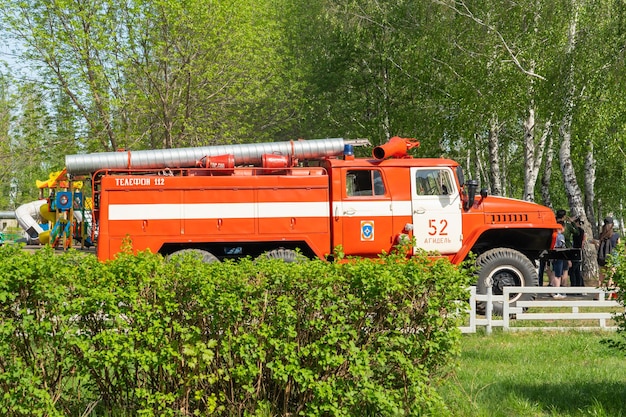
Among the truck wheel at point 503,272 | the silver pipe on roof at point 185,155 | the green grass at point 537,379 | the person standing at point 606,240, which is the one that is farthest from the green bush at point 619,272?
the person standing at point 606,240

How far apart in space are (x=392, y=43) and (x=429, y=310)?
1070 inches

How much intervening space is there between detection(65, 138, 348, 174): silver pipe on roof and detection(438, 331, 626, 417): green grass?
192 inches

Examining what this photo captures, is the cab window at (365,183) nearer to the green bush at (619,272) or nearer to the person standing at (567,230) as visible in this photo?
the person standing at (567,230)

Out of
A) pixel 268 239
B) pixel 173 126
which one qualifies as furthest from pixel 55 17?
pixel 268 239

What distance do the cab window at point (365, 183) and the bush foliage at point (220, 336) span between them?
7.37m

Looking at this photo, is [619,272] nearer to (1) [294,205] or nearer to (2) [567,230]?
(1) [294,205]

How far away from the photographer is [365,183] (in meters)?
13.5

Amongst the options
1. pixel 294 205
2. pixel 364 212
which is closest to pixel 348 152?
pixel 364 212

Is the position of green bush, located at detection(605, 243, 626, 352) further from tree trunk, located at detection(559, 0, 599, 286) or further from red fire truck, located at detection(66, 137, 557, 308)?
tree trunk, located at detection(559, 0, 599, 286)

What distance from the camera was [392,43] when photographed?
3188cm

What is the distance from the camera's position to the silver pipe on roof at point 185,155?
13.3 m

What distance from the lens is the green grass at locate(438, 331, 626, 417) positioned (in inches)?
273

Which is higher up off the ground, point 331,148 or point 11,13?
point 11,13

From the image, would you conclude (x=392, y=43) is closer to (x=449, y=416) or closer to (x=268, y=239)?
(x=268, y=239)
